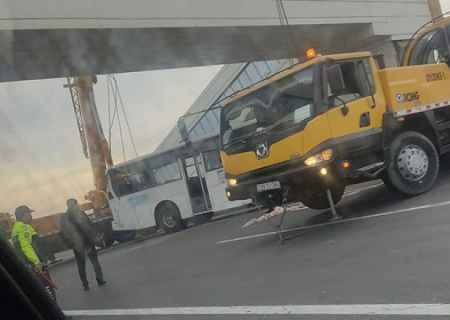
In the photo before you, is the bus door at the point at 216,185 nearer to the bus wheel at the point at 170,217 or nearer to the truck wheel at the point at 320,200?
the bus wheel at the point at 170,217

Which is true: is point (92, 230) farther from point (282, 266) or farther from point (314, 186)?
point (314, 186)

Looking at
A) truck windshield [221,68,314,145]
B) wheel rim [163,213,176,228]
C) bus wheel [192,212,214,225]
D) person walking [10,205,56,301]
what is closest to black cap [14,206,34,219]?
person walking [10,205,56,301]

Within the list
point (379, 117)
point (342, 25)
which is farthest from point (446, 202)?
point (342, 25)

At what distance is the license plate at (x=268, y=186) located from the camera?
6.07m

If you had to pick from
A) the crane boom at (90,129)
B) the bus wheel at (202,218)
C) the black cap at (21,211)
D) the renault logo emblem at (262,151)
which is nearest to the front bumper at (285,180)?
the renault logo emblem at (262,151)

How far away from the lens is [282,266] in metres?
5.14

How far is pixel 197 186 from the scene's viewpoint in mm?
11297

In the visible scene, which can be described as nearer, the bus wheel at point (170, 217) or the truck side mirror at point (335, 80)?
the truck side mirror at point (335, 80)

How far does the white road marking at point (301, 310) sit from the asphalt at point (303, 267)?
0.05 meters

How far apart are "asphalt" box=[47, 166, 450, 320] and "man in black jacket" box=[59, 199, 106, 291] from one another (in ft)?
0.37

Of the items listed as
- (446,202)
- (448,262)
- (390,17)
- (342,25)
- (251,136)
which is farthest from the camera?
(390,17)

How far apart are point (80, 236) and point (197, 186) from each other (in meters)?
Result: 7.52

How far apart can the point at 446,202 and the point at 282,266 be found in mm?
2329

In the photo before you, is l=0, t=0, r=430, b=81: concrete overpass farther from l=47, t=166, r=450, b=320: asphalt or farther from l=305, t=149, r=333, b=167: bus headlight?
l=47, t=166, r=450, b=320: asphalt
